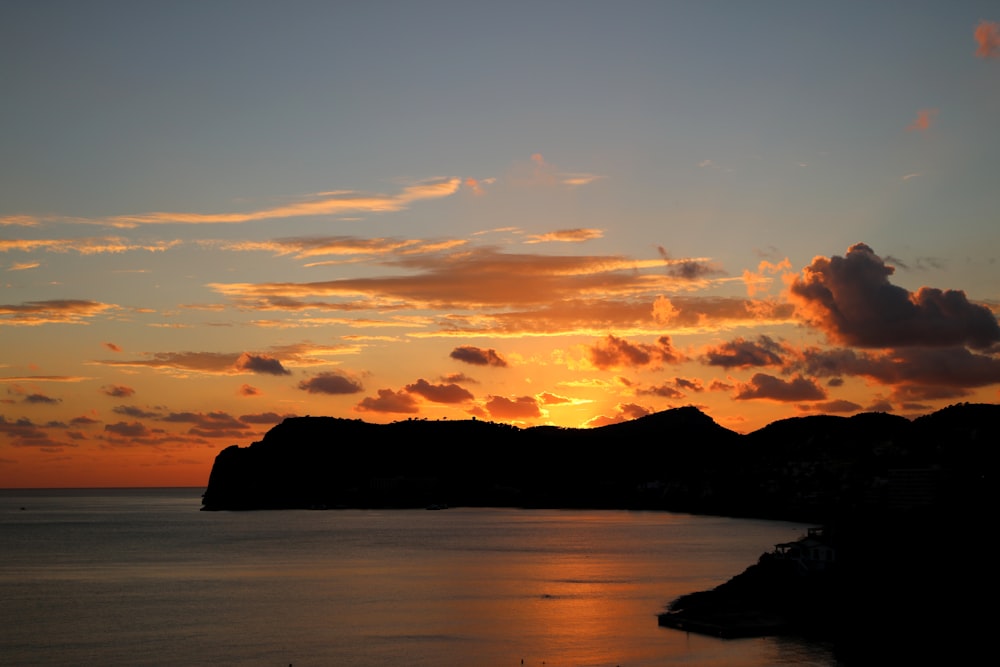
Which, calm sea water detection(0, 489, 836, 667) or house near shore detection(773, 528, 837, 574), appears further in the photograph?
house near shore detection(773, 528, 837, 574)

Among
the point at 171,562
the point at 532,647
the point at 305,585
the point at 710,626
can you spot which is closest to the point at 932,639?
the point at 710,626

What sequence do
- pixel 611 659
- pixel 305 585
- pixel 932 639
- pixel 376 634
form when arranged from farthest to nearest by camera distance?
1. pixel 305 585
2. pixel 376 634
3. pixel 611 659
4. pixel 932 639

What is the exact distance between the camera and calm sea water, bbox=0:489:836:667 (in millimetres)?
68938

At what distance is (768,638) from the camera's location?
68.9 metres

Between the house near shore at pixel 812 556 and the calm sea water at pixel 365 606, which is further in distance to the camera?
the house near shore at pixel 812 556

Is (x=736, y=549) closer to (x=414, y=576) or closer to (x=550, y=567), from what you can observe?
(x=550, y=567)

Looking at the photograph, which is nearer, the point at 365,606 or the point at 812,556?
the point at 812,556

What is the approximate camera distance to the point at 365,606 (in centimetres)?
9462

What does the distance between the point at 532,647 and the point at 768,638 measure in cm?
1683

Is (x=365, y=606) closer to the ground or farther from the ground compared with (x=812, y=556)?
closer to the ground

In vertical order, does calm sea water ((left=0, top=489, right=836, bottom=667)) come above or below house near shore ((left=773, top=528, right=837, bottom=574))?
below

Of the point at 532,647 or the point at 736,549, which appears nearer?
the point at 532,647

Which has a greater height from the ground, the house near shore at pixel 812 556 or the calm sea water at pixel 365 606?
the house near shore at pixel 812 556

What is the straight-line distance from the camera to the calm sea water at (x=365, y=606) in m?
68.9
